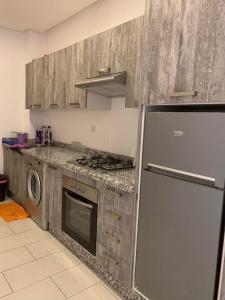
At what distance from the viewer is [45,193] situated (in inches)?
109

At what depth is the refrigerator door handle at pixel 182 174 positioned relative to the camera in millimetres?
1246

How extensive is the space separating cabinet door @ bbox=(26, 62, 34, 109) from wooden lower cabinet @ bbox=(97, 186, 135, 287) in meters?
2.42

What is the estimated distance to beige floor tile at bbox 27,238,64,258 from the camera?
7.90 ft

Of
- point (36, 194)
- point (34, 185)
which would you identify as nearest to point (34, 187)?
point (34, 185)

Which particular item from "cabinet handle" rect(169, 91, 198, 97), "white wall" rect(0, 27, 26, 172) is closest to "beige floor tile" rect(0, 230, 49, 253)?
"white wall" rect(0, 27, 26, 172)

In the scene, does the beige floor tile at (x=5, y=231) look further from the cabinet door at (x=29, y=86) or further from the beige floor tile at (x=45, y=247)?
the cabinet door at (x=29, y=86)

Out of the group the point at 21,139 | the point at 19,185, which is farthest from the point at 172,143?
the point at 21,139

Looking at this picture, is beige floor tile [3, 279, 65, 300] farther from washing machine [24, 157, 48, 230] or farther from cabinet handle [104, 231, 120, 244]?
washing machine [24, 157, 48, 230]

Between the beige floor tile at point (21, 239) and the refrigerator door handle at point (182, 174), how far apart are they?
1.77m

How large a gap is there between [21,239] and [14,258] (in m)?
0.37

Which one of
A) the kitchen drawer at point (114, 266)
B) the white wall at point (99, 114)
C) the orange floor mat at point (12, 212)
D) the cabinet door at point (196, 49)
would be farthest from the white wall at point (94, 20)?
the orange floor mat at point (12, 212)

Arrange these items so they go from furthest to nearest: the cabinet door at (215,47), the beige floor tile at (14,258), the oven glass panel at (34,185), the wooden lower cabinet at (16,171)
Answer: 1. the wooden lower cabinet at (16,171)
2. the oven glass panel at (34,185)
3. the beige floor tile at (14,258)
4. the cabinet door at (215,47)

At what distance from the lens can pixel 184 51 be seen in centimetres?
135

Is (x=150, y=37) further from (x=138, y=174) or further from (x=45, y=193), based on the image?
(x=45, y=193)
